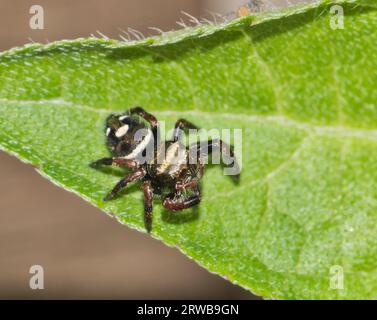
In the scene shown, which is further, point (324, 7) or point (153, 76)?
point (153, 76)

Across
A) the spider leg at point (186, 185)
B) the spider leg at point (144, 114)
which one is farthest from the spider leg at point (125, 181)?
the spider leg at point (144, 114)

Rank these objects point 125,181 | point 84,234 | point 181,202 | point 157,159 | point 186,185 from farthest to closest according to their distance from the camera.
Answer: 1. point 84,234
2. point 157,159
3. point 186,185
4. point 125,181
5. point 181,202

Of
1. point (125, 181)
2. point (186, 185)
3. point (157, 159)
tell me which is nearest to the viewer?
point (125, 181)

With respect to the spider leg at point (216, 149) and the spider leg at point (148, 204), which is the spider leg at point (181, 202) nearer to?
the spider leg at point (148, 204)

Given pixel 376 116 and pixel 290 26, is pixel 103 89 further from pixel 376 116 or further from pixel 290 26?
pixel 376 116

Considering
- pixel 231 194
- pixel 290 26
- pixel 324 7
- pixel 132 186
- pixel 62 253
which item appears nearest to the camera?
pixel 324 7

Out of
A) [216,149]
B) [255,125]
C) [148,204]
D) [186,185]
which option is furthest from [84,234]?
[255,125]

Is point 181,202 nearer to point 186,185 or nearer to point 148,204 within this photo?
point 148,204

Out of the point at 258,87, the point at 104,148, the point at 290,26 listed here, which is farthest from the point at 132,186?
the point at 290,26
